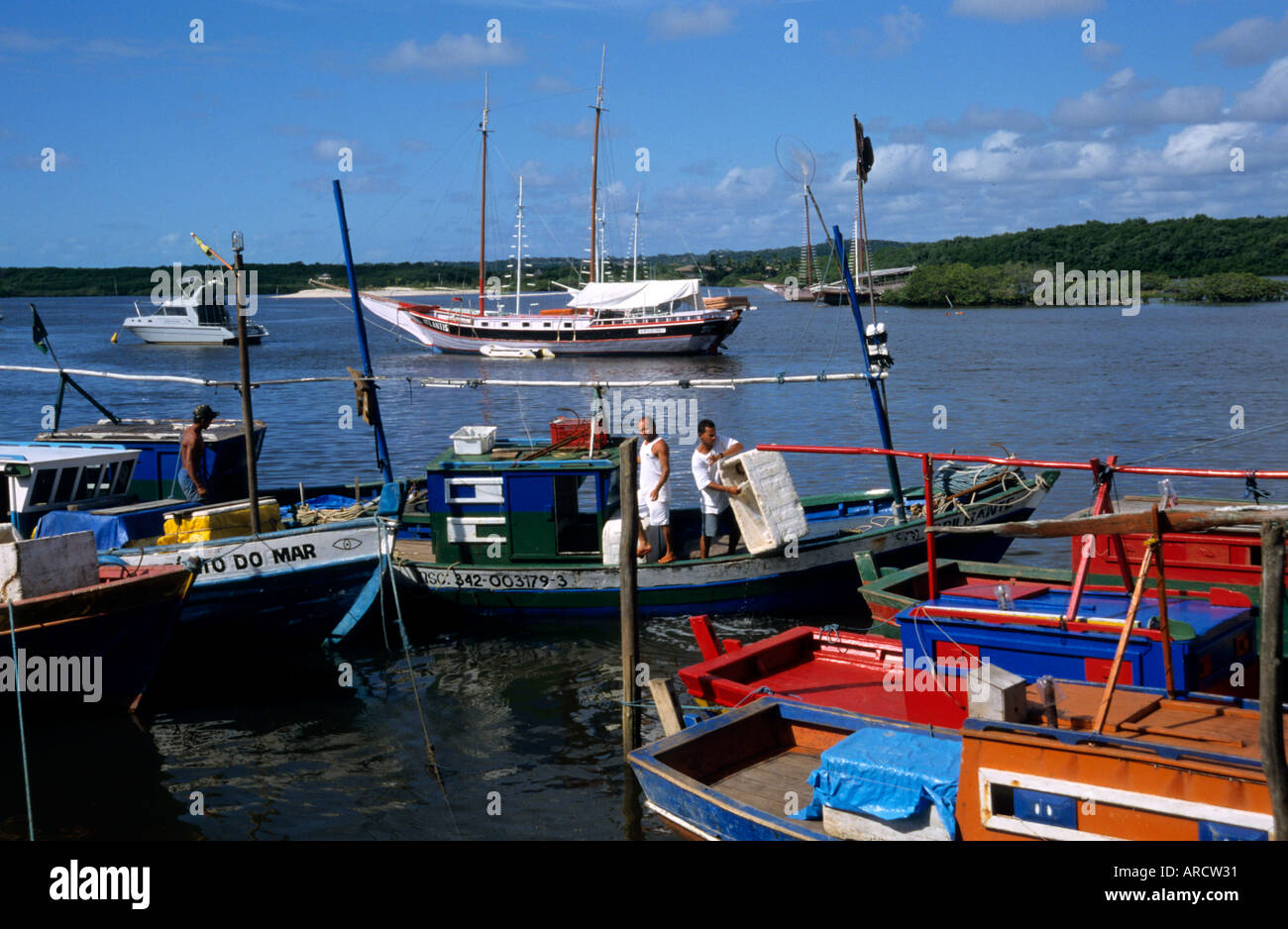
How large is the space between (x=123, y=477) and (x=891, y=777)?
13830 mm

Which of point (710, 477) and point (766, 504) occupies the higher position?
point (710, 477)

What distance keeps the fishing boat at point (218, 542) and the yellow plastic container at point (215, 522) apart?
0.01 metres

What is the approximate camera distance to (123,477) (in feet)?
57.4

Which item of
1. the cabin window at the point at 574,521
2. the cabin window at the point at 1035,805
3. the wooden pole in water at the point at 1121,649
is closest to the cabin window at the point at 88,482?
the cabin window at the point at 574,521

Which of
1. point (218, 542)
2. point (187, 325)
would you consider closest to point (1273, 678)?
point (218, 542)

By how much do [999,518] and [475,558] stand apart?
302 inches

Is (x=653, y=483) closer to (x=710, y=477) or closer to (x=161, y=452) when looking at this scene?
(x=710, y=477)

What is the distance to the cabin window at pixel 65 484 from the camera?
1648 cm

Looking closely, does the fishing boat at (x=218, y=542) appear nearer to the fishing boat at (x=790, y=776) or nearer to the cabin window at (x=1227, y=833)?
the fishing boat at (x=790, y=776)
